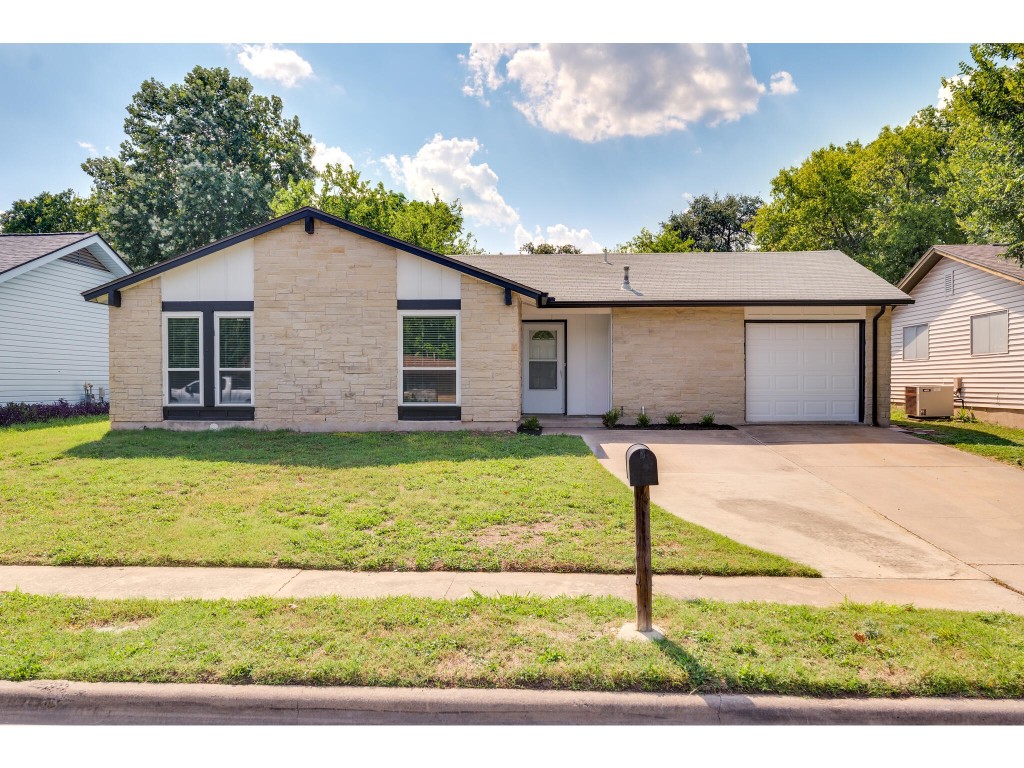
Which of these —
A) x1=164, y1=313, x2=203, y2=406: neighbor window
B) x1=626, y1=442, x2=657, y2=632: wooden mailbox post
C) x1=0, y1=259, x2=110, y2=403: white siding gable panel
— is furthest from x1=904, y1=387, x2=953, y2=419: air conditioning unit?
x1=0, y1=259, x2=110, y2=403: white siding gable panel

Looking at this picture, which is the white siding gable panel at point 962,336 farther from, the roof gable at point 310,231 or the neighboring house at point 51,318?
the neighboring house at point 51,318

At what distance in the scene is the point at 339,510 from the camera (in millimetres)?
6348

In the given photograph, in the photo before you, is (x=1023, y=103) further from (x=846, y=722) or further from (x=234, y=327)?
(x=234, y=327)

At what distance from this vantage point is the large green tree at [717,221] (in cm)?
4478

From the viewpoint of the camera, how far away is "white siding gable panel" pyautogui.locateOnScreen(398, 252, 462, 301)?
1177cm

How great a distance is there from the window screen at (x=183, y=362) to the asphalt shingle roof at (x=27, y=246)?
734cm

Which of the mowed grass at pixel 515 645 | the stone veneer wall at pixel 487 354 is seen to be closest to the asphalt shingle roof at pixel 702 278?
the stone veneer wall at pixel 487 354

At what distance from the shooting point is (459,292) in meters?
11.8

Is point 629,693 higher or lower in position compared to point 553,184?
lower

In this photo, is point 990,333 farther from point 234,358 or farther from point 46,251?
point 46,251

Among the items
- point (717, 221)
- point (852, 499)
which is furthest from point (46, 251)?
point (717, 221)

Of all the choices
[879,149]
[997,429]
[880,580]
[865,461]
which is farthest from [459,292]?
[879,149]

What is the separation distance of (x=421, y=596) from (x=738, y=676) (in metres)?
2.28

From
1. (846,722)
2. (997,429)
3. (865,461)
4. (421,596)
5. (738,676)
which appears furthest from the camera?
(997,429)
